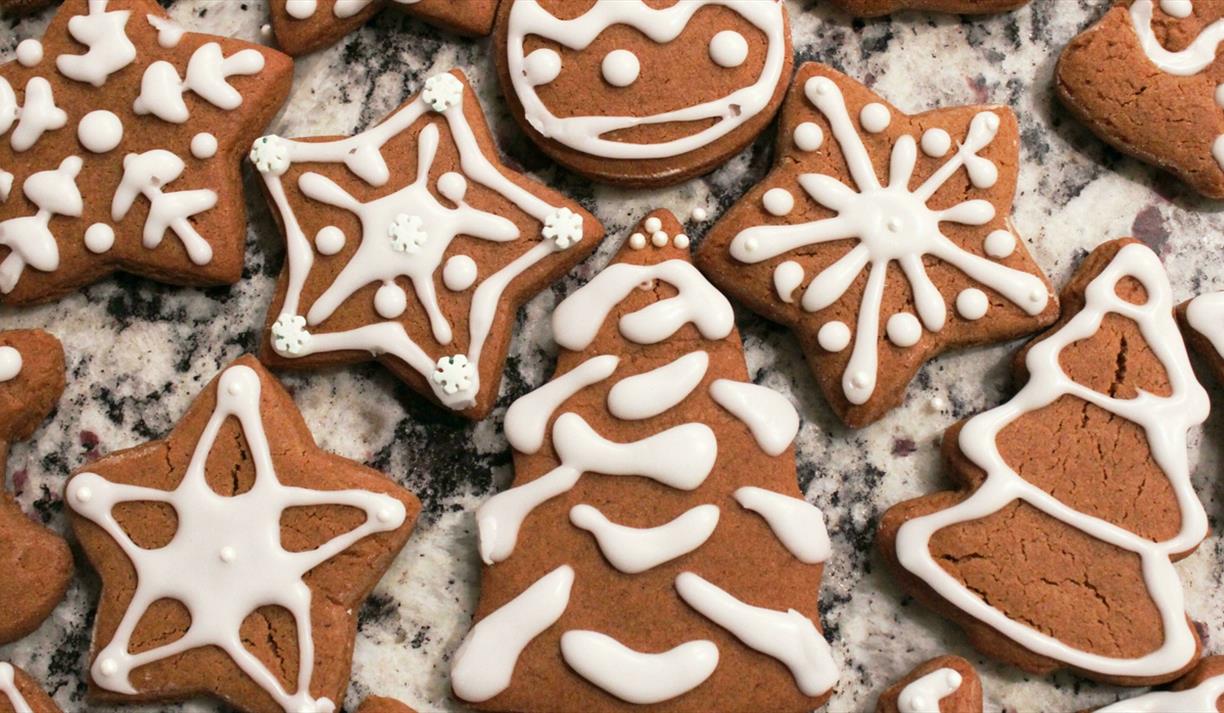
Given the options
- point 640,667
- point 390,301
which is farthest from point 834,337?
point 390,301

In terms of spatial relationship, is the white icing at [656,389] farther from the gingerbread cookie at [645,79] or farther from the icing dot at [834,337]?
the gingerbread cookie at [645,79]

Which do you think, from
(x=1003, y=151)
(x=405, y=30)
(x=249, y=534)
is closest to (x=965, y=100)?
(x=1003, y=151)

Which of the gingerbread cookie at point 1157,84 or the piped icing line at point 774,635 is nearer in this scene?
the piped icing line at point 774,635

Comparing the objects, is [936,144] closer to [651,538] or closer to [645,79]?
[645,79]

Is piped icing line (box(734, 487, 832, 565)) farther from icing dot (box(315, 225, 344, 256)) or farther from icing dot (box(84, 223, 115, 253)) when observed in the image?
icing dot (box(84, 223, 115, 253))

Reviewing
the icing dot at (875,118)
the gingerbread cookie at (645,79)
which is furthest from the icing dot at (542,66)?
the icing dot at (875,118)

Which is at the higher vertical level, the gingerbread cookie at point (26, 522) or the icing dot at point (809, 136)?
the icing dot at point (809, 136)

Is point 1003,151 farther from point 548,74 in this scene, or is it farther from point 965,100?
point 548,74
